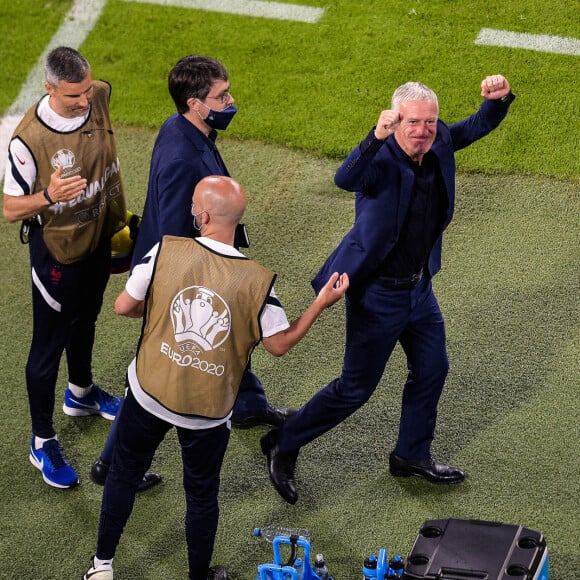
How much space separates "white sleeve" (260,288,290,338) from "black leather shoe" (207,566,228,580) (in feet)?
4.21

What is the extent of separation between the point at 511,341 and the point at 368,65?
293 centimetres

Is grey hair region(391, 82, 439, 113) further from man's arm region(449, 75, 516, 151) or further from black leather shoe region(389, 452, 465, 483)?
black leather shoe region(389, 452, 465, 483)

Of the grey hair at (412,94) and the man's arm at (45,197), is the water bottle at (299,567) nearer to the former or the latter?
the man's arm at (45,197)

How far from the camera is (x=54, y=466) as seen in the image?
5.70 metres

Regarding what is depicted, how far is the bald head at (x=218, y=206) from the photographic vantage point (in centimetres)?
445

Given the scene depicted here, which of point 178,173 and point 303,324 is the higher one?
point 178,173

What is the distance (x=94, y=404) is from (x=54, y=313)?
853mm

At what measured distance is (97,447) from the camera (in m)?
5.95


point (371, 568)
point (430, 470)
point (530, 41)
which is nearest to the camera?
point (371, 568)

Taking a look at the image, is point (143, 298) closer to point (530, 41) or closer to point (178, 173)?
point (178, 173)

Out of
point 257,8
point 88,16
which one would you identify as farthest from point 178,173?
point 88,16

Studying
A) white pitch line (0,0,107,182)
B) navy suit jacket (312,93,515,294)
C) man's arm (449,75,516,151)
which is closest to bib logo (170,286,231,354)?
navy suit jacket (312,93,515,294)

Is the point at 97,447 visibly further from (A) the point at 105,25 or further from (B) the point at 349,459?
(A) the point at 105,25

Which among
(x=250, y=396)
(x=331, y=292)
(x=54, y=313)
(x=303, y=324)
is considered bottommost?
(x=250, y=396)
